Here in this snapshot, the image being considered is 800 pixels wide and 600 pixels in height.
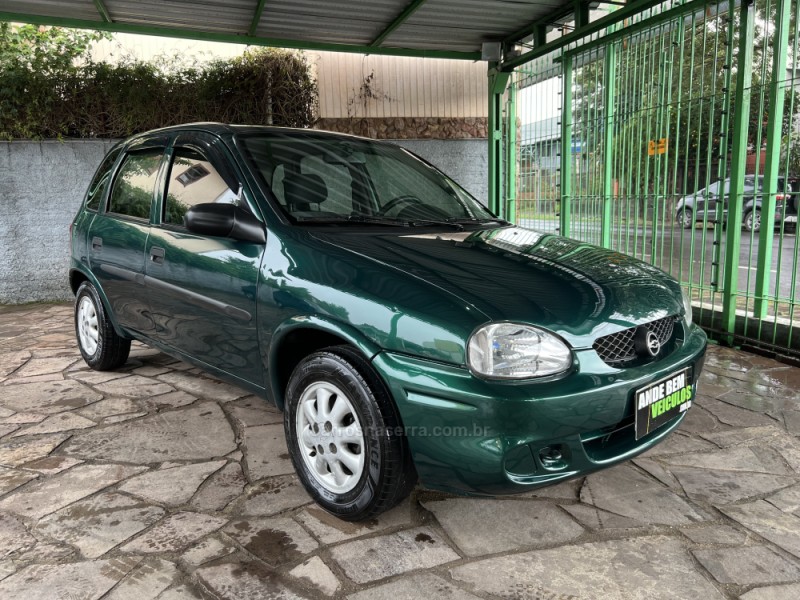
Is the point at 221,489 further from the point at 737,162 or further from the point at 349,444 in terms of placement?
the point at 737,162

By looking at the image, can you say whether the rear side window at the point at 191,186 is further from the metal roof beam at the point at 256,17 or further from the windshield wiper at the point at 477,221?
the metal roof beam at the point at 256,17

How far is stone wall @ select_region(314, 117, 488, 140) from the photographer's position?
8.25 meters

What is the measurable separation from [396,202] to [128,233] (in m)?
1.72

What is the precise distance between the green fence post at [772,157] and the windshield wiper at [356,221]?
3272mm

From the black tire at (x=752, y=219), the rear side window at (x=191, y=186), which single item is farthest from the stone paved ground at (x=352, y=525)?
the black tire at (x=752, y=219)

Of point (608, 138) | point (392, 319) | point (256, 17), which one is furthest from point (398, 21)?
point (392, 319)

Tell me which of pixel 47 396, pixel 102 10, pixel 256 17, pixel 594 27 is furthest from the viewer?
pixel 256 17

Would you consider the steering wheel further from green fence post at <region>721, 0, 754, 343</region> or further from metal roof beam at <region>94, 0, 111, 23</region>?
metal roof beam at <region>94, 0, 111, 23</region>

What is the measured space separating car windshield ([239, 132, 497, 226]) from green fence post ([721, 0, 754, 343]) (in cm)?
249

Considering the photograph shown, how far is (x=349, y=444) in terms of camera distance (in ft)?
8.09

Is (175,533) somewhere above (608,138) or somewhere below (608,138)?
below

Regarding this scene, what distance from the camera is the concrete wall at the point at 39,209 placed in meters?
7.60

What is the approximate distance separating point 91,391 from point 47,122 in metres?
4.85

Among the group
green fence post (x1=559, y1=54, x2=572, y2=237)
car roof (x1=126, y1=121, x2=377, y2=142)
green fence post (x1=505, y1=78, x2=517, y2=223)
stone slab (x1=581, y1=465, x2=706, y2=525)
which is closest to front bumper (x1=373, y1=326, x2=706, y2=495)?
stone slab (x1=581, y1=465, x2=706, y2=525)
